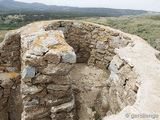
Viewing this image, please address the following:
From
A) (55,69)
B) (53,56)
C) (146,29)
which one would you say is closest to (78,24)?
(53,56)

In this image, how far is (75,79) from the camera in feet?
22.9

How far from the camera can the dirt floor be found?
5.13m

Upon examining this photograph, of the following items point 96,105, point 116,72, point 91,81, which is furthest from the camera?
point 91,81

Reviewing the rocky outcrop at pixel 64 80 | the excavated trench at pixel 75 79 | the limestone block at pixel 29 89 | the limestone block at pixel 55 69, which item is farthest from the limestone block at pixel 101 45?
the limestone block at pixel 29 89

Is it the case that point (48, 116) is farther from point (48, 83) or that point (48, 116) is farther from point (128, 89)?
point (128, 89)

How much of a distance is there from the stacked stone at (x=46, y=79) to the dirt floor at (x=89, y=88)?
887mm

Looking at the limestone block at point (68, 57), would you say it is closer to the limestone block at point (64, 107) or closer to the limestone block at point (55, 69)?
the limestone block at point (55, 69)

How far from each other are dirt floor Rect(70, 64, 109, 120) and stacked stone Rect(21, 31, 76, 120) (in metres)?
0.89

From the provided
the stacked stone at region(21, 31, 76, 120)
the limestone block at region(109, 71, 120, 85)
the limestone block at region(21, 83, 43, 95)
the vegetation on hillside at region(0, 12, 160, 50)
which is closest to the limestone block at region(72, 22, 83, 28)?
the stacked stone at region(21, 31, 76, 120)

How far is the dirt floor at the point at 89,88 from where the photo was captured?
513 cm

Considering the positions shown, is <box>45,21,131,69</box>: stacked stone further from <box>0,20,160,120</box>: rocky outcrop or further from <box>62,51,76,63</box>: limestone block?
<box>62,51,76,63</box>: limestone block

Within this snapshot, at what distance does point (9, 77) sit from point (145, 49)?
6.32 metres

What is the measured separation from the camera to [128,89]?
11.7 feet

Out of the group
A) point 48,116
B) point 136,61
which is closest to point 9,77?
point 48,116
